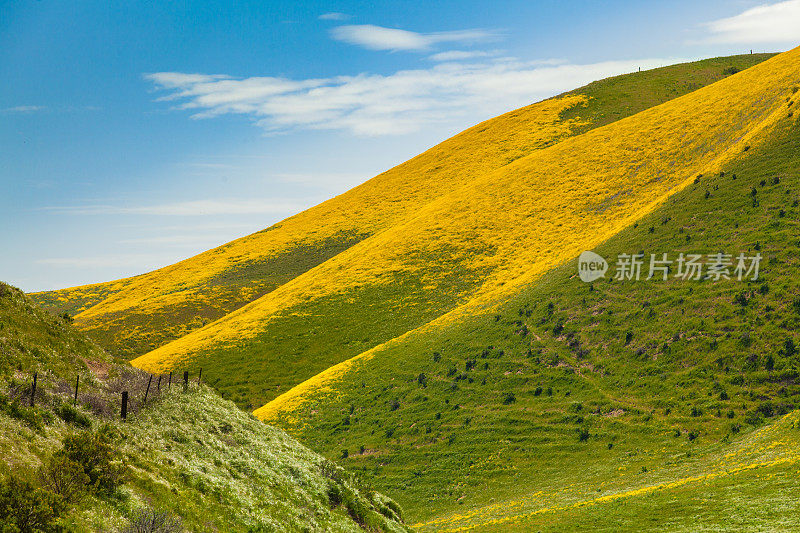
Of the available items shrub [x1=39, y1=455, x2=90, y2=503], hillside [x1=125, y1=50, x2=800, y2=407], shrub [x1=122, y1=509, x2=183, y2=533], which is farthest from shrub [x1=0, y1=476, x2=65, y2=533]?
hillside [x1=125, y1=50, x2=800, y2=407]

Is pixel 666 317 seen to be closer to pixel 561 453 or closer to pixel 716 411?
pixel 716 411

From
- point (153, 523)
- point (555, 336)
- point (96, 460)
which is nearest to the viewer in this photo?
point (153, 523)

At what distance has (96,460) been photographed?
17.2 meters

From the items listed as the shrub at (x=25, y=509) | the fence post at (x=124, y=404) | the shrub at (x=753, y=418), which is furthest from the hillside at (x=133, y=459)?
the shrub at (x=753, y=418)

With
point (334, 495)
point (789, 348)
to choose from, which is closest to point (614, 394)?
point (789, 348)

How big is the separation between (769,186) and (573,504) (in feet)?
151

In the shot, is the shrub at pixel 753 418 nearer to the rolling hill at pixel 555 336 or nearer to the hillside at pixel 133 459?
the rolling hill at pixel 555 336

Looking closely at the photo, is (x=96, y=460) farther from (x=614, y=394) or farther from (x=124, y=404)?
(x=614, y=394)

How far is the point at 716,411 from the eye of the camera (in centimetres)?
4444

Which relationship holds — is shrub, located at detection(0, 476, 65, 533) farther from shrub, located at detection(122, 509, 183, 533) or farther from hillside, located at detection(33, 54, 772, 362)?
hillside, located at detection(33, 54, 772, 362)

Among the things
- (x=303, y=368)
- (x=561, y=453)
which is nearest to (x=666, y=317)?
(x=561, y=453)

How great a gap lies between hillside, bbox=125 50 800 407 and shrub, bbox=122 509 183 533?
55.8 metres

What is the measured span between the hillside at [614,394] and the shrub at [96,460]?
78.5 feet

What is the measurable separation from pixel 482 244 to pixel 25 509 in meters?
84.1
